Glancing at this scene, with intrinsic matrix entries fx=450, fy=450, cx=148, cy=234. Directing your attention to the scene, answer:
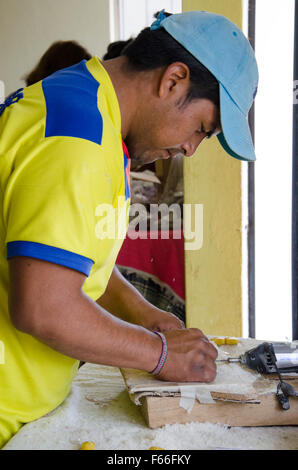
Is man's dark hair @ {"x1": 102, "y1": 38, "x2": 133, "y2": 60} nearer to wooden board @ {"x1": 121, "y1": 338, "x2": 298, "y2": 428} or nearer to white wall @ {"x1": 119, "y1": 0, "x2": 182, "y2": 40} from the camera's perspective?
wooden board @ {"x1": 121, "y1": 338, "x2": 298, "y2": 428}

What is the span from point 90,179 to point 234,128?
15.0 inches

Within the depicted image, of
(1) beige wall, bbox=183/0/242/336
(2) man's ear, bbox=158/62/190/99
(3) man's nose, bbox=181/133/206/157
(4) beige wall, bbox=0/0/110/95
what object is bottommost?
(1) beige wall, bbox=183/0/242/336

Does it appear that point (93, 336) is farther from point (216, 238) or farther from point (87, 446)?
point (216, 238)

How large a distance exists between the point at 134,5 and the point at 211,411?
385 centimetres

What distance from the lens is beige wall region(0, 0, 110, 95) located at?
13.1ft

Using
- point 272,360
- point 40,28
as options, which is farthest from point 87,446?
point 40,28

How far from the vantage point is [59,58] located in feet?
8.46

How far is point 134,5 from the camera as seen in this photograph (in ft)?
12.8

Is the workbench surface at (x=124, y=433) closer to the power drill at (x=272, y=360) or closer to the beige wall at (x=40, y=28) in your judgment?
the power drill at (x=272, y=360)

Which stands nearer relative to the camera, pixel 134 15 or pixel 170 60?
pixel 170 60

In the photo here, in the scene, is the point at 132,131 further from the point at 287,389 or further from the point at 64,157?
the point at 287,389

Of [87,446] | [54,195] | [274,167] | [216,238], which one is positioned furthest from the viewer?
[216,238]

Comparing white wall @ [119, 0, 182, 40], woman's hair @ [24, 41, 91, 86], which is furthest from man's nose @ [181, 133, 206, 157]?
white wall @ [119, 0, 182, 40]
